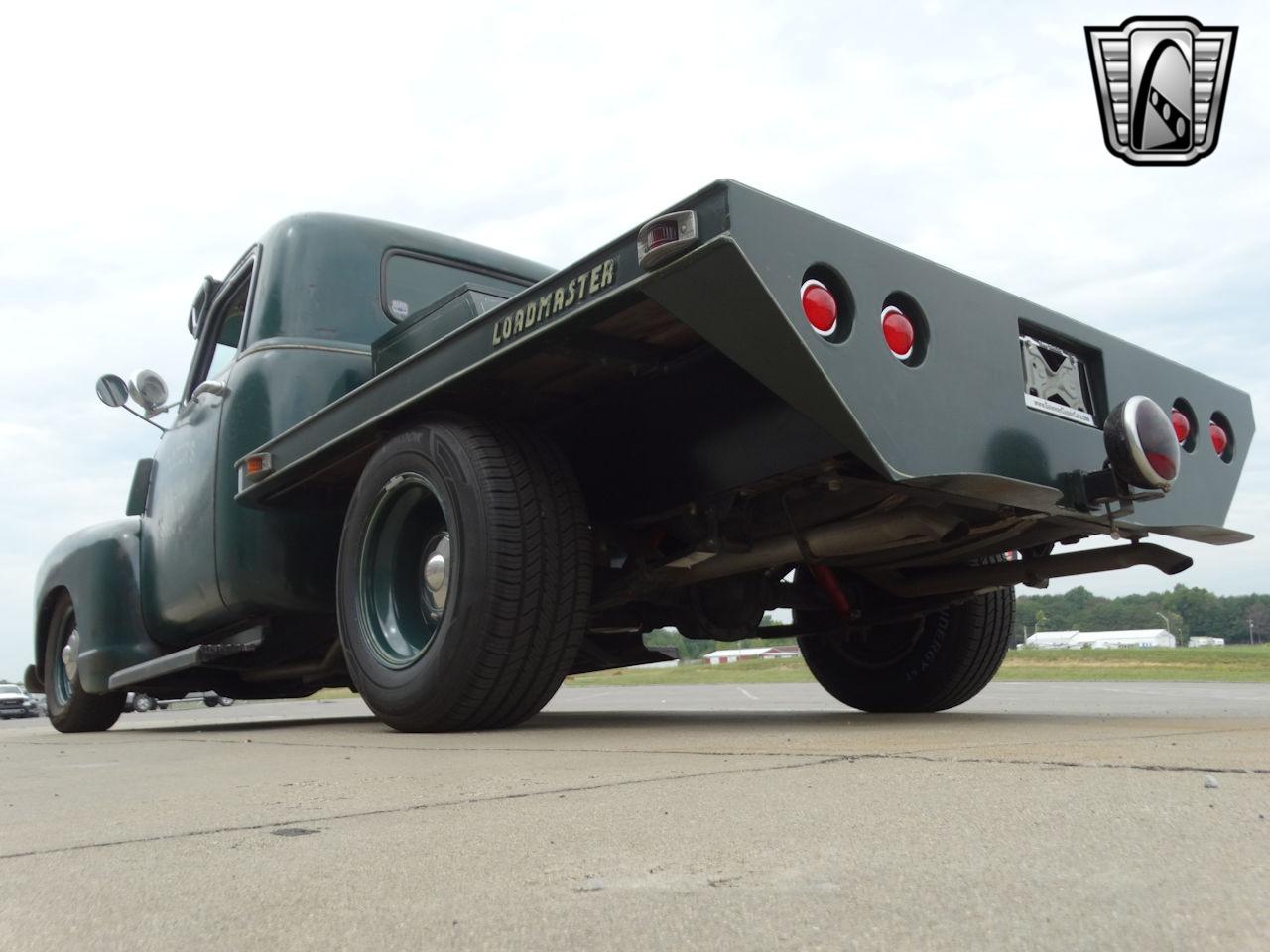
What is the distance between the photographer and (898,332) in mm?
2902

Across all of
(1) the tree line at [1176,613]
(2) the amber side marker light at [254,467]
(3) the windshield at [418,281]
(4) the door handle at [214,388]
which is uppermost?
(3) the windshield at [418,281]

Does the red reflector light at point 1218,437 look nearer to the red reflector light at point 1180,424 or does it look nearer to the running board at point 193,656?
the red reflector light at point 1180,424

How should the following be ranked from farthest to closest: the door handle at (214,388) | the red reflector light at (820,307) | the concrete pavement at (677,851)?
the door handle at (214,388)
the red reflector light at (820,307)
the concrete pavement at (677,851)

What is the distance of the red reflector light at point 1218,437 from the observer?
3.85 meters

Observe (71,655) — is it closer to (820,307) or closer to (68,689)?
(68,689)

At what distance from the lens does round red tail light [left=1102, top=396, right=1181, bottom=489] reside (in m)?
3.05

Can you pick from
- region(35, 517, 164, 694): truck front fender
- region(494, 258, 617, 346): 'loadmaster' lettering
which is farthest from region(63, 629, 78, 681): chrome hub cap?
region(494, 258, 617, 346): 'loadmaster' lettering

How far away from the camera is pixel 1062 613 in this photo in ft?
328

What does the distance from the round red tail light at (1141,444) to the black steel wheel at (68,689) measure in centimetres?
498

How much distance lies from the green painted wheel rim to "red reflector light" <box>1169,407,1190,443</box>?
2402 mm

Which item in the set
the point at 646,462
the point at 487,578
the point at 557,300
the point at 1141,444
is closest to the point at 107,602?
the point at 487,578

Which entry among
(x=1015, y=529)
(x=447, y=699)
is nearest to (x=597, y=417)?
(x=447, y=699)

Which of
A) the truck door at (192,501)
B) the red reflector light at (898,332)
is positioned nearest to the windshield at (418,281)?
the truck door at (192,501)

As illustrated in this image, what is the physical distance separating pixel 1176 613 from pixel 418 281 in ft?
327
